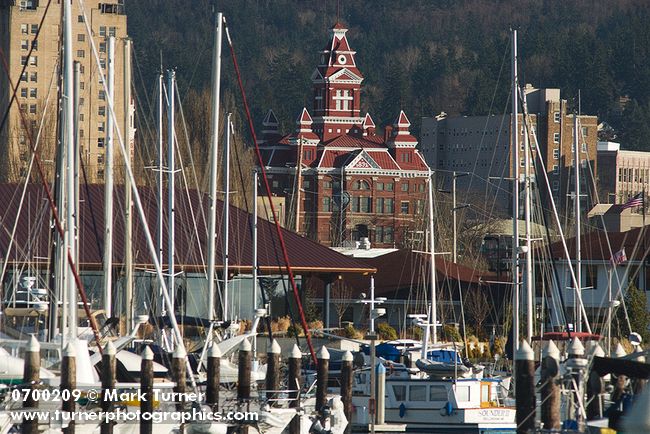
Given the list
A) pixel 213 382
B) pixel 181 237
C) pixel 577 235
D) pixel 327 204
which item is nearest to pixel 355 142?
pixel 327 204

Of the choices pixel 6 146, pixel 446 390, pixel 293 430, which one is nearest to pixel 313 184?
pixel 6 146

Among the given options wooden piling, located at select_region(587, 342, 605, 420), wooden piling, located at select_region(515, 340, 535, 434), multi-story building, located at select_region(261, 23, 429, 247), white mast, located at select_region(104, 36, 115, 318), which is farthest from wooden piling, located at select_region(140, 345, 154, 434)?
multi-story building, located at select_region(261, 23, 429, 247)

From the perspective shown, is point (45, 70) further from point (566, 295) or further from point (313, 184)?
point (566, 295)

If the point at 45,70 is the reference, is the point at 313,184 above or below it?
below

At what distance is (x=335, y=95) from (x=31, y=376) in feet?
438

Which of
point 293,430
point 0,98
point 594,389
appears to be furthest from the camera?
point 0,98

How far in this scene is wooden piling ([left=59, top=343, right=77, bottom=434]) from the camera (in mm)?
31875

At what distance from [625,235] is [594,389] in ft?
167

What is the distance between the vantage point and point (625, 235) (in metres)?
81.9

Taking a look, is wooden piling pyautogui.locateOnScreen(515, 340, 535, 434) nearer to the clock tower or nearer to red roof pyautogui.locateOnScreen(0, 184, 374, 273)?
red roof pyautogui.locateOnScreen(0, 184, 374, 273)

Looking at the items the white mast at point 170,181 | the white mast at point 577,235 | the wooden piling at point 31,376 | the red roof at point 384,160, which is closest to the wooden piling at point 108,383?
the wooden piling at point 31,376

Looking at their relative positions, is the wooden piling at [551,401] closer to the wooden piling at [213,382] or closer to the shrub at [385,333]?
the wooden piling at [213,382]

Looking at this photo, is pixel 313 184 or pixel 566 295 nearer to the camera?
pixel 566 295

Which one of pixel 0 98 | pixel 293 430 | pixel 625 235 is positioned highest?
pixel 0 98
